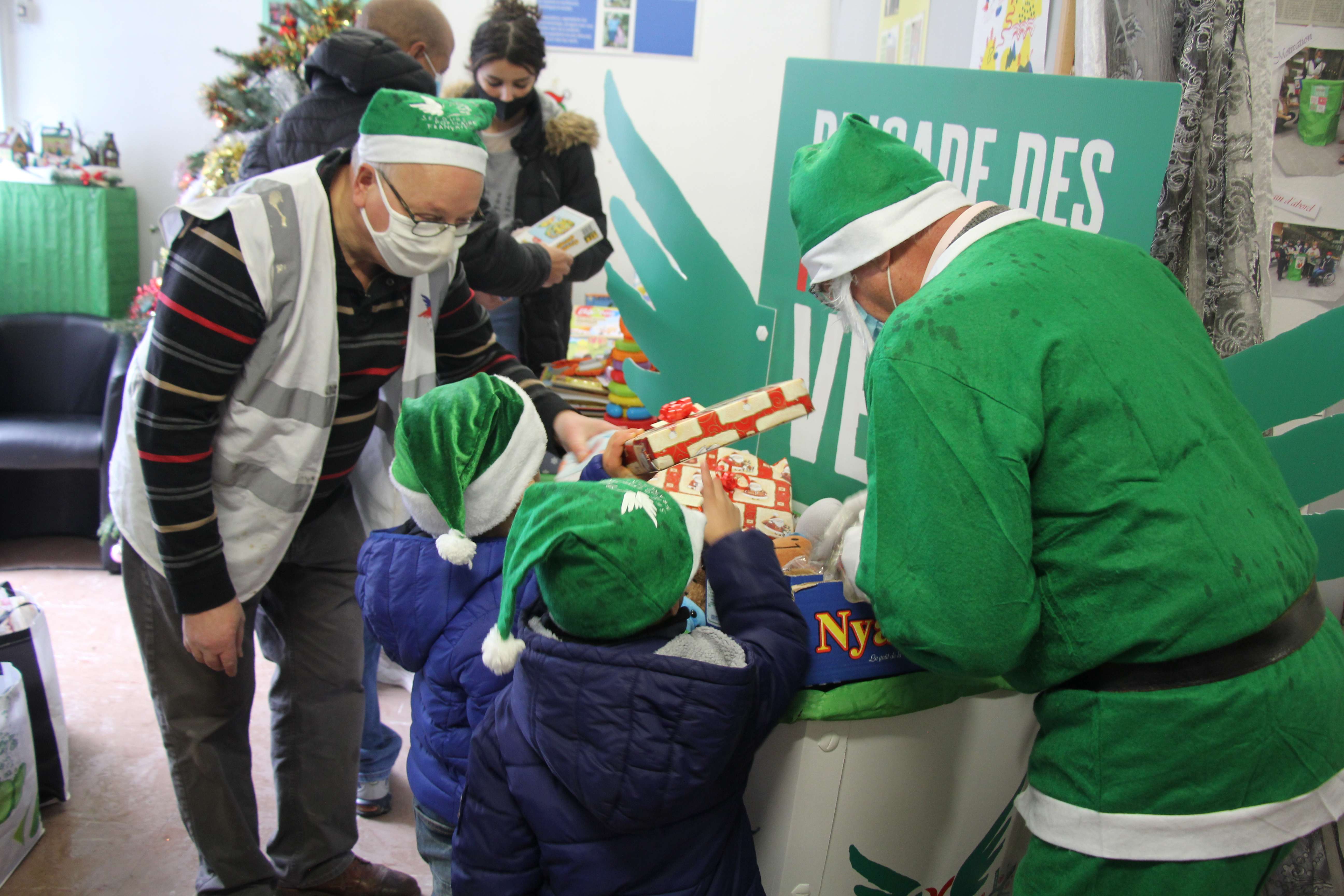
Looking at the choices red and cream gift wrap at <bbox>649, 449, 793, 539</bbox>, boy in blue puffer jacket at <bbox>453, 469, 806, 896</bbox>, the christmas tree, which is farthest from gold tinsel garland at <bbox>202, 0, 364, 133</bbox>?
boy in blue puffer jacket at <bbox>453, 469, 806, 896</bbox>

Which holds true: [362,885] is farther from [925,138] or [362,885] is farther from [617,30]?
[617,30]

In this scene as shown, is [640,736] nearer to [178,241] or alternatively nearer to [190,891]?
[178,241]

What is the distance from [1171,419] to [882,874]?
2.81 feet

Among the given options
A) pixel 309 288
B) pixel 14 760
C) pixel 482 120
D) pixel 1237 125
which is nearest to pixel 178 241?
pixel 309 288

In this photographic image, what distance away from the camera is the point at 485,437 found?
130 cm

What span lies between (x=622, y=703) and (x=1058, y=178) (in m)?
1.36

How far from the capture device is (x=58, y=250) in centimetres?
418

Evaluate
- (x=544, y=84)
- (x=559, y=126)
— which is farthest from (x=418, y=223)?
(x=544, y=84)

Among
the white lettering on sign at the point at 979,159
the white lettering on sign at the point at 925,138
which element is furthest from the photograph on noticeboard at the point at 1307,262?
the white lettering on sign at the point at 925,138

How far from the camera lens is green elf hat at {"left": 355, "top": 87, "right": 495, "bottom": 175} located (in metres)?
1.52

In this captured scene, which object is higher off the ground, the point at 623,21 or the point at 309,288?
the point at 623,21

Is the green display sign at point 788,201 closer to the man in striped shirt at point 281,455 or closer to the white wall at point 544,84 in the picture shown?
the man in striped shirt at point 281,455

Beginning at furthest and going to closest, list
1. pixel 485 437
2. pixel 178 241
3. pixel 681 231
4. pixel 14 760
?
pixel 681 231 → pixel 14 760 → pixel 178 241 → pixel 485 437

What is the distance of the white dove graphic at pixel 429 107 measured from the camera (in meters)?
1.52
